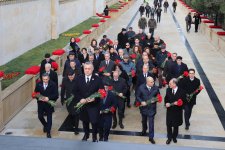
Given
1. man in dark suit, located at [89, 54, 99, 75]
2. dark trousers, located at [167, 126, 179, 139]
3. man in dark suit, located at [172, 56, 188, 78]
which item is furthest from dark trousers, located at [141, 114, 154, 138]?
man in dark suit, located at [89, 54, 99, 75]

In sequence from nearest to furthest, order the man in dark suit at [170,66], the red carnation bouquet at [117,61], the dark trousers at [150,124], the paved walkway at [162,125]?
the dark trousers at [150,124], the paved walkway at [162,125], the man in dark suit at [170,66], the red carnation bouquet at [117,61]

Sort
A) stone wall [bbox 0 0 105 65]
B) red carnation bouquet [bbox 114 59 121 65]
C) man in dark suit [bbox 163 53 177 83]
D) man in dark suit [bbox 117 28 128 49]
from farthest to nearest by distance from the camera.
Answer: man in dark suit [bbox 117 28 128 49]
stone wall [bbox 0 0 105 65]
red carnation bouquet [bbox 114 59 121 65]
man in dark suit [bbox 163 53 177 83]

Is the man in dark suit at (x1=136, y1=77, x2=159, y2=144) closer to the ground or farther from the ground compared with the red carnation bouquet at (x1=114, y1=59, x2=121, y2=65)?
closer to the ground

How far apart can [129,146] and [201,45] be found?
21914 millimetres

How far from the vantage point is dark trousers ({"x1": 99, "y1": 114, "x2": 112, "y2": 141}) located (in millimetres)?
8984

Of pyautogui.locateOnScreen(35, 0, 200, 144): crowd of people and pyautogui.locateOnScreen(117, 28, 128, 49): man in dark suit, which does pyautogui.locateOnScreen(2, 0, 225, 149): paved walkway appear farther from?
pyautogui.locateOnScreen(117, 28, 128, 49): man in dark suit

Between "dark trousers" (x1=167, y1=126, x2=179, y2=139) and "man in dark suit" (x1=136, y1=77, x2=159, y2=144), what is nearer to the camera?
"man in dark suit" (x1=136, y1=77, x2=159, y2=144)

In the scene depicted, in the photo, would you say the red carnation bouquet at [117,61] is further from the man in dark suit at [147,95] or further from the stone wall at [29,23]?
the stone wall at [29,23]

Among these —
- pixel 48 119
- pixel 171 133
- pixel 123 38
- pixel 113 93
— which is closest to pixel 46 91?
pixel 48 119

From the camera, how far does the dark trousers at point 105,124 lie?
29.5 feet

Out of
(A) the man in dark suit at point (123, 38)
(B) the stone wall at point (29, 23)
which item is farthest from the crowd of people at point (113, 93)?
(B) the stone wall at point (29, 23)

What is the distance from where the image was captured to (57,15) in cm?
2523

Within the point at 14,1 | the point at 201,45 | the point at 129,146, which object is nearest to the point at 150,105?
the point at 129,146

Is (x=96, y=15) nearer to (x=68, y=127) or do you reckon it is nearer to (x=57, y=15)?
(x=57, y=15)
